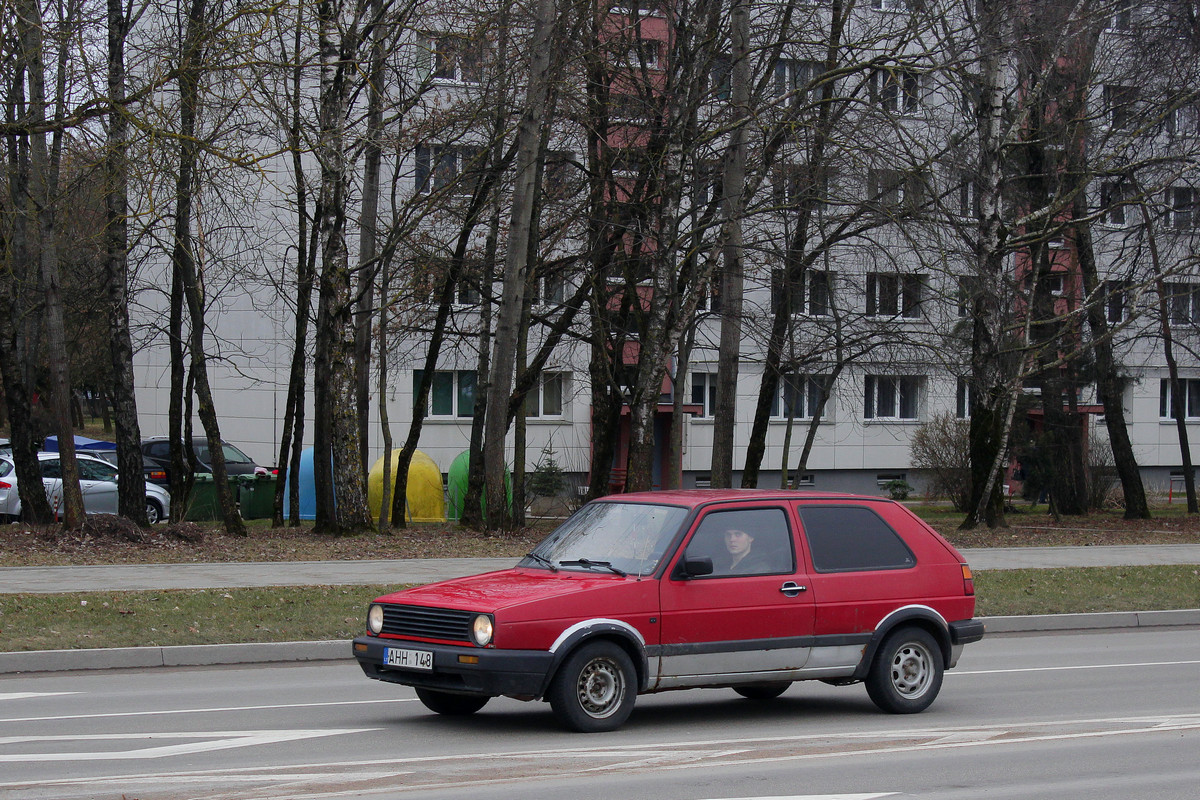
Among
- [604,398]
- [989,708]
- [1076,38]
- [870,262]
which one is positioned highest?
[1076,38]

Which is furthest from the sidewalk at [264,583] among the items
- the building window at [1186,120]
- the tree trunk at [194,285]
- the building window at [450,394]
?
the building window at [450,394]

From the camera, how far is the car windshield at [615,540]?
845 centimetres

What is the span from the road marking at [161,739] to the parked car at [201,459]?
26027 millimetres

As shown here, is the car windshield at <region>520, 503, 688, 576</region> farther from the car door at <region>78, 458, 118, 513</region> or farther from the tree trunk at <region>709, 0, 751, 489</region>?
the car door at <region>78, 458, 118, 513</region>

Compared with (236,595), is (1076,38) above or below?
above

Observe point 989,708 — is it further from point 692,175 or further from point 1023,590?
point 692,175

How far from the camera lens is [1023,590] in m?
17.1

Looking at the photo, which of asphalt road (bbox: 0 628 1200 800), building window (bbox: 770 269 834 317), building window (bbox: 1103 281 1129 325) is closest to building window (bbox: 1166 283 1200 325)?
building window (bbox: 1103 281 1129 325)

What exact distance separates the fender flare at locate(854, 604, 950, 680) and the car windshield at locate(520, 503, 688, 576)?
1.61m

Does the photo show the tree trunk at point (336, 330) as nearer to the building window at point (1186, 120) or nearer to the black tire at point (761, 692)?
the black tire at point (761, 692)

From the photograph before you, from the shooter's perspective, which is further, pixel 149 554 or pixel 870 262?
pixel 870 262

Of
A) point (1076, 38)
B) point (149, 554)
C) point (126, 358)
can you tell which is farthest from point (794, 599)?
point (1076, 38)

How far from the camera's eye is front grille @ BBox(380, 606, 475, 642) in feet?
25.8

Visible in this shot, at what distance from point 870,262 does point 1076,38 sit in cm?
638
